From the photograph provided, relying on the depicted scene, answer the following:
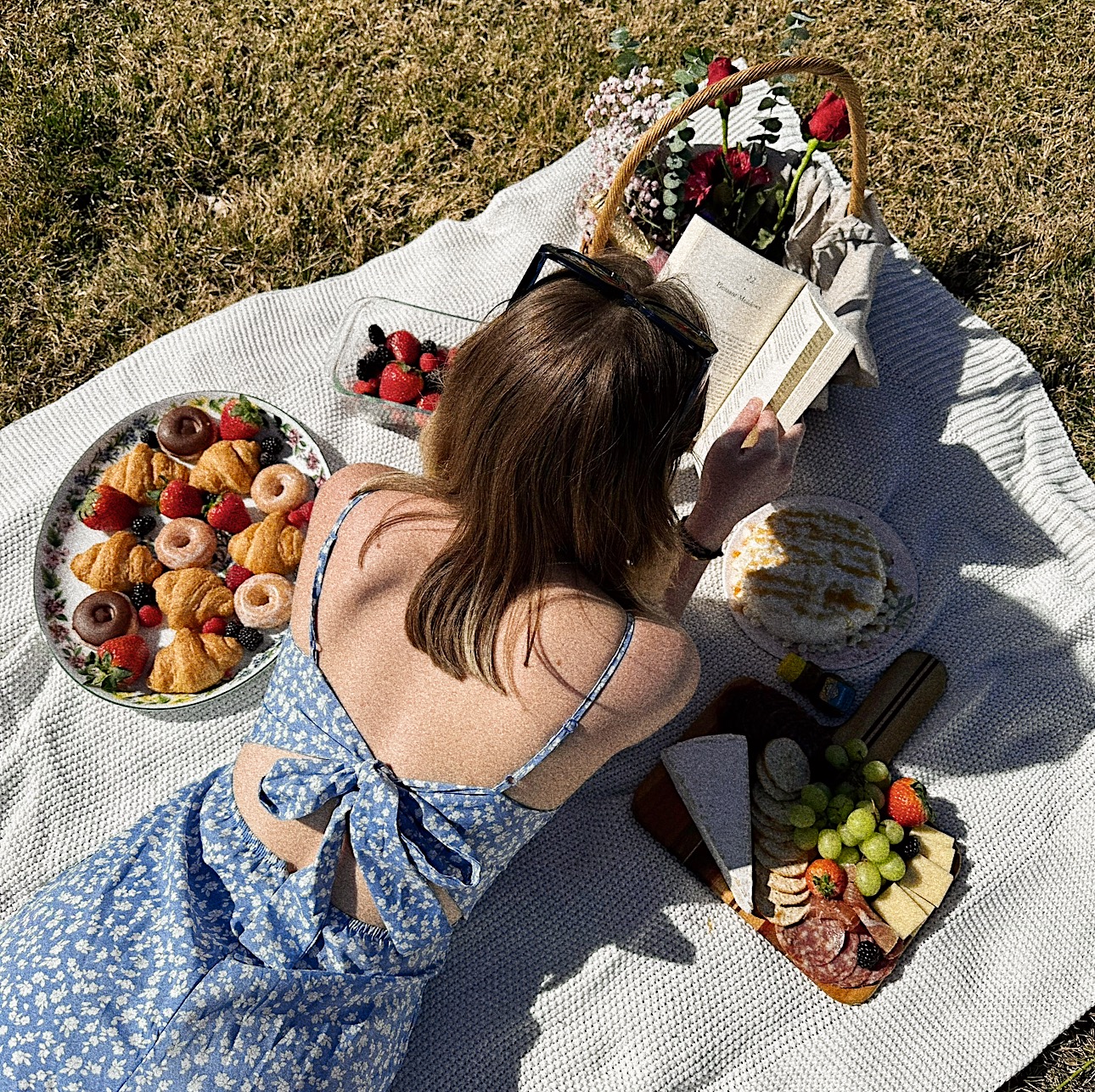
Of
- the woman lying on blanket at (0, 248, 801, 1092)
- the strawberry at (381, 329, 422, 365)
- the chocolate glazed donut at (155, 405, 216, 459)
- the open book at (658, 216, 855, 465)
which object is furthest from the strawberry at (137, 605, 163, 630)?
the open book at (658, 216, 855, 465)

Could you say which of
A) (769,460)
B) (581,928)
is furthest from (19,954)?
(769,460)

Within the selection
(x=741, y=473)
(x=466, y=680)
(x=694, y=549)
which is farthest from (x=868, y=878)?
(x=466, y=680)

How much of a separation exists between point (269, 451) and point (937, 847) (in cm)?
203

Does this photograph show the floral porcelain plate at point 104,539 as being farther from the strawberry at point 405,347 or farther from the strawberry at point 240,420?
the strawberry at point 405,347

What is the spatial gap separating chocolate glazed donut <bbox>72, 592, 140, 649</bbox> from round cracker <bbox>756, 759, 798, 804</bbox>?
1643mm

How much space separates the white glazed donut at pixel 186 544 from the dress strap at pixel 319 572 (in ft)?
2.86

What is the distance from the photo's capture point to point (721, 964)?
89.7 inches

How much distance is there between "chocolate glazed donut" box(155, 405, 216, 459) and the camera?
8.54 feet

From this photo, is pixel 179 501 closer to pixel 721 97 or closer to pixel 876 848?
pixel 721 97

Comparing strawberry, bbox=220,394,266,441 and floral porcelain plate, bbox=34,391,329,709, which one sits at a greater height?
strawberry, bbox=220,394,266,441

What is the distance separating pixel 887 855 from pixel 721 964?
48cm

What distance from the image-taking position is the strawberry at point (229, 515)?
2547 mm

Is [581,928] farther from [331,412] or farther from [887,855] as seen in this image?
[331,412]

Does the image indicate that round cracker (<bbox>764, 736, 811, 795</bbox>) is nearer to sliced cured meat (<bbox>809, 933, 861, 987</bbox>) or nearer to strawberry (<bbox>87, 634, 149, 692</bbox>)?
sliced cured meat (<bbox>809, 933, 861, 987</bbox>)
